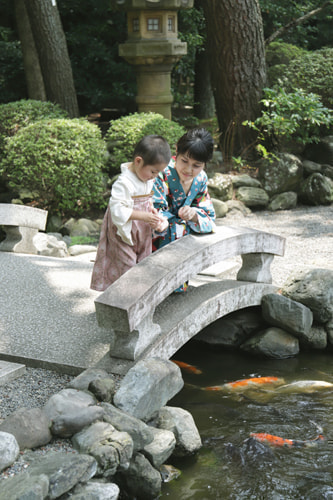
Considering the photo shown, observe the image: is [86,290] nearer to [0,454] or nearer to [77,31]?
[0,454]

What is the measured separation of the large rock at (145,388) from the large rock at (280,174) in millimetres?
6177

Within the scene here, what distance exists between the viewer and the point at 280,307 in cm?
536

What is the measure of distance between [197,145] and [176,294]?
1.27m

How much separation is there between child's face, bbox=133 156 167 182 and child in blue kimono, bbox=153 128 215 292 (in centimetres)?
27

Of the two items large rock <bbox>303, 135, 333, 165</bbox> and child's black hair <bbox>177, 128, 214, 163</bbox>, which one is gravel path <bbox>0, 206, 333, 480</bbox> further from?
child's black hair <bbox>177, 128, 214, 163</bbox>

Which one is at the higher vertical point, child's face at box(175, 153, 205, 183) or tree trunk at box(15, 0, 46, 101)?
tree trunk at box(15, 0, 46, 101)

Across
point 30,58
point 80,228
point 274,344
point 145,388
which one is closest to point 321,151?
point 80,228

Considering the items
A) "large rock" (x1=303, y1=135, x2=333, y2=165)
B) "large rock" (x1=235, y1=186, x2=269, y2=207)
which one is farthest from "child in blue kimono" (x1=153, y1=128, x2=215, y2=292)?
"large rock" (x1=303, y1=135, x2=333, y2=165)

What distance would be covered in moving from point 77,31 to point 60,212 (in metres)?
5.79

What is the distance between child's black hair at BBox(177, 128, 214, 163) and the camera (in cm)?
422

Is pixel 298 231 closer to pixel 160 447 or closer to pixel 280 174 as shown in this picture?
pixel 280 174

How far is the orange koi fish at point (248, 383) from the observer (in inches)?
190

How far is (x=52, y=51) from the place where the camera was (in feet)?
32.2

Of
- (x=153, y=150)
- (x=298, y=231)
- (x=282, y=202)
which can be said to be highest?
(x=153, y=150)
